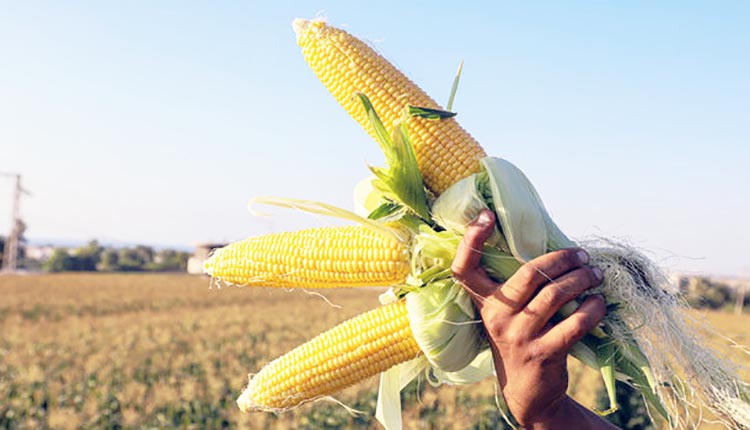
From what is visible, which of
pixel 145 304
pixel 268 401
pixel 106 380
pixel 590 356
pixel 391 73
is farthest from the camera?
pixel 145 304

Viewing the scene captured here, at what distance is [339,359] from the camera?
7.31 ft

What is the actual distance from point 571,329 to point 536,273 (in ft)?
0.60

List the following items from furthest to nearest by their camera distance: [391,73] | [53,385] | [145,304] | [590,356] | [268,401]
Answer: [145,304]
[53,385]
[268,401]
[391,73]
[590,356]

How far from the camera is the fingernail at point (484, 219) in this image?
6.31ft

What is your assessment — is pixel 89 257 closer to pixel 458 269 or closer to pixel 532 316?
pixel 458 269

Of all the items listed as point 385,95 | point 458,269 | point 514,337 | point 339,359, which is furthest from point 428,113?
point 339,359

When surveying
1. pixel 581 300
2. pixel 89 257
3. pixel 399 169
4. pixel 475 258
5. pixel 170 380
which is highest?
pixel 399 169

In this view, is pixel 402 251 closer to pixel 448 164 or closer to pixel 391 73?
pixel 448 164

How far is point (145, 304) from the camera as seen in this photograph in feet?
83.7

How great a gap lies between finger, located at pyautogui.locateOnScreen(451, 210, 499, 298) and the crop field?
24.9 inches

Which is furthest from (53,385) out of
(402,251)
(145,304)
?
(145,304)

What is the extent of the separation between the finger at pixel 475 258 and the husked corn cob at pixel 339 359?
283mm

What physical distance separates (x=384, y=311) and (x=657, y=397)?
93 centimetres

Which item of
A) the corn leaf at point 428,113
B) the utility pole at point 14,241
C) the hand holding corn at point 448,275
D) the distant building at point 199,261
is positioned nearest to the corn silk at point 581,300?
the hand holding corn at point 448,275
